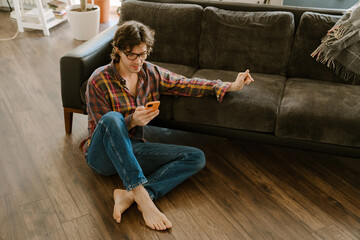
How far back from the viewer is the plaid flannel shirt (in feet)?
6.47

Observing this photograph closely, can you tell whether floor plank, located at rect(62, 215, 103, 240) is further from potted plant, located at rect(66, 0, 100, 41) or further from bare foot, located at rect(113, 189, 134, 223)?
potted plant, located at rect(66, 0, 100, 41)

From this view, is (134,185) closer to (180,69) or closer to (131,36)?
(131,36)

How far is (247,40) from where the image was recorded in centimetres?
252

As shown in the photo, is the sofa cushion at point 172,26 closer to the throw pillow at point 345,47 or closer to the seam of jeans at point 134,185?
the throw pillow at point 345,47

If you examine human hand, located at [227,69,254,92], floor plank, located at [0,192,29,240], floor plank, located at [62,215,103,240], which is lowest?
floor plank, located at [0,192,29,240]

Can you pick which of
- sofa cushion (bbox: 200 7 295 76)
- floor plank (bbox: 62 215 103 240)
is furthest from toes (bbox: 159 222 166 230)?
sofa cushion (bbox: 200 7 295 76)

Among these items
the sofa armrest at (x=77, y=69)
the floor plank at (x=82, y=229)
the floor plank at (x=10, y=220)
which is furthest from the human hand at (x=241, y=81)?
the floor plank at (x=10, y=220)

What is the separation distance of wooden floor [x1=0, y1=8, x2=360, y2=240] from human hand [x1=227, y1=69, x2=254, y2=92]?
450 mm

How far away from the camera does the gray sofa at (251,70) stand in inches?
83.9

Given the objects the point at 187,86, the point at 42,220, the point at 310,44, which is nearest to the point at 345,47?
the point at 310,44

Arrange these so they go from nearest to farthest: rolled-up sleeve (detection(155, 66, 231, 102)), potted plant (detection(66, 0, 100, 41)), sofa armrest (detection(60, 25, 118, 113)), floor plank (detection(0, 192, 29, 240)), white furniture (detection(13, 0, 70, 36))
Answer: floor plank (detection(0, 192, 29, 240)) < rolled-up sleeve (detection(155, 66, 231, 102)) < sofa armrest (detection(60, 25, 118, 113)) < potted plant (detection(66, 0, 100, 41)) < white furniture (detection(13, 0, 70, 36))

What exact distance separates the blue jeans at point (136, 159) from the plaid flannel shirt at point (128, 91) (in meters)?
0.10

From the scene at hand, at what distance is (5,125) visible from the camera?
2.59 meters

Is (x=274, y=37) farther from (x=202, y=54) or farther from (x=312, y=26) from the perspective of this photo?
(x=202, y=54)
